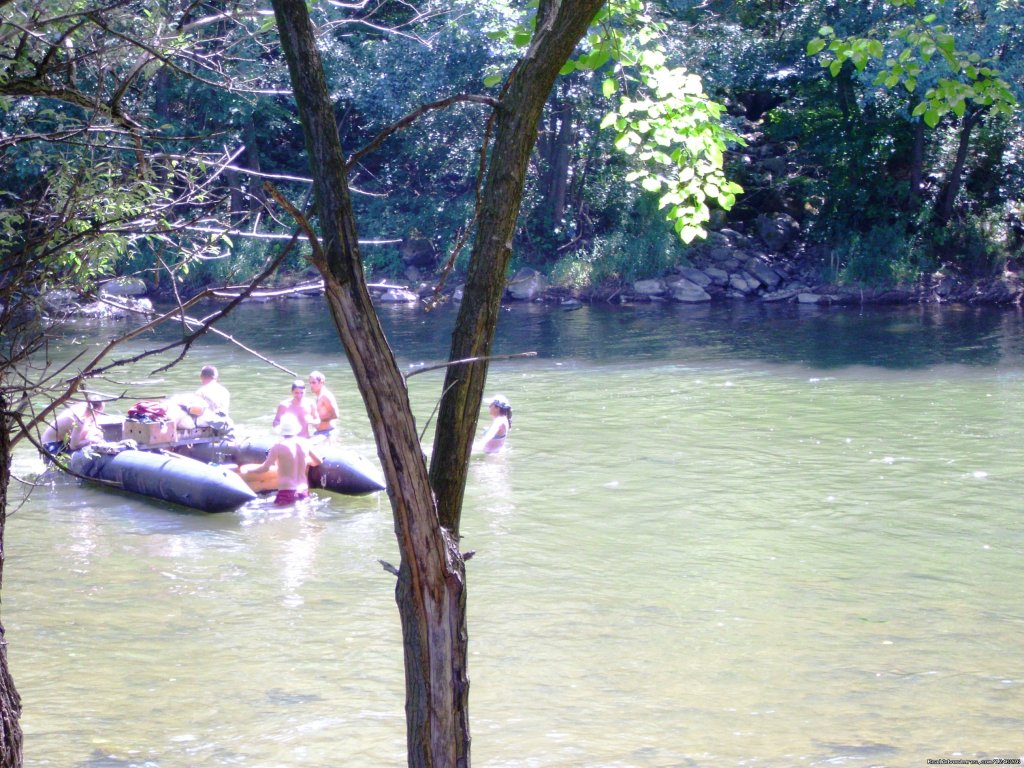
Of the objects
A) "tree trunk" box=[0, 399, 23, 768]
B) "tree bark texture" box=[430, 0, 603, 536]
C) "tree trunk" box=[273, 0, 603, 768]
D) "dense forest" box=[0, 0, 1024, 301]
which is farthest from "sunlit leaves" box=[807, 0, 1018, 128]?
"dense forest" box=[0, 0, 1024, 301]

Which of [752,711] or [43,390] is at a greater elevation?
[43,390]

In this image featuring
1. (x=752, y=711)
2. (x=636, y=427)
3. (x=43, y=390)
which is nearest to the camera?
(x=43, y=390)

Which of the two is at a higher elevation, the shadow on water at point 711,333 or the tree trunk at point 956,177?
the tree trunk at point 956,177

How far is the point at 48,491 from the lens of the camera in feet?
35.4

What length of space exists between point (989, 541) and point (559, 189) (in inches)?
862

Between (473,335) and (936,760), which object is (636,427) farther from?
(473,335)

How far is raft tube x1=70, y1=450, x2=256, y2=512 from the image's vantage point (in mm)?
9664

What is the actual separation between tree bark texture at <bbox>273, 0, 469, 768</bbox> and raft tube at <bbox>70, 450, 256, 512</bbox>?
7273mm

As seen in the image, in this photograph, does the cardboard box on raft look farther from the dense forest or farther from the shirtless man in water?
the dense forest

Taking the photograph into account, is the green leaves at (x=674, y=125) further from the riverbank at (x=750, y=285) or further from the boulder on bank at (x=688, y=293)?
the boulder on bank at (x=688, y=293)

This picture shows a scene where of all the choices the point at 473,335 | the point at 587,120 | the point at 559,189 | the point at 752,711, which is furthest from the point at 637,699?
the point at 559,189

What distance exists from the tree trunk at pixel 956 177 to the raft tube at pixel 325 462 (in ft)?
63.6

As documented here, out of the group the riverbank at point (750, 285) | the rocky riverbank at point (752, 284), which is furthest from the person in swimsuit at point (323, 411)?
the riverbank at point (750, 285)

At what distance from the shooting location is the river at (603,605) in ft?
19.1
